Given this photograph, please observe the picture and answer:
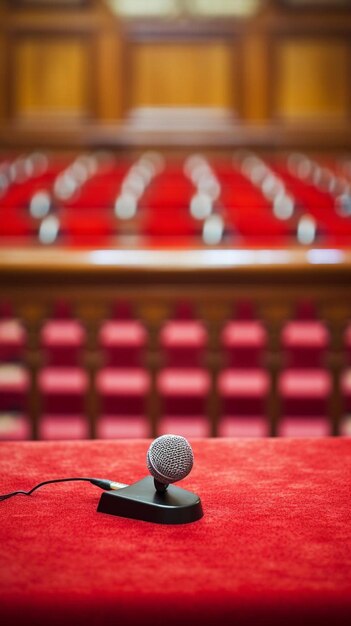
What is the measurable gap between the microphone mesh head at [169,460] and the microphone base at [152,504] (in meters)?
0.01

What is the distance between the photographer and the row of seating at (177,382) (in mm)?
1159

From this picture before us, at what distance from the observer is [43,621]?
0.30 m

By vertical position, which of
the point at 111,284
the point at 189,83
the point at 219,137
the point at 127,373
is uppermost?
the point at 189,83

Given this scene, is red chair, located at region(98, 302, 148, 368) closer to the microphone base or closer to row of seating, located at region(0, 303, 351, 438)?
row of seating, located at region(0, 303, 351, 438)

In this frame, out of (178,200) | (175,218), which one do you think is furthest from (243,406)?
(178,200)

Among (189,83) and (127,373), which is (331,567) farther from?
(189,83)

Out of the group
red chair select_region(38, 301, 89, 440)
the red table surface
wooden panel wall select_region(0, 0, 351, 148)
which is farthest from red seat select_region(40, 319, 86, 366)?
wooden panel wall select_region(0, 0, 351, 148)

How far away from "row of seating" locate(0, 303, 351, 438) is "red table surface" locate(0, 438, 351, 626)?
1.96 feet

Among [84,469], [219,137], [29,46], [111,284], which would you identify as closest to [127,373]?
[111,284]

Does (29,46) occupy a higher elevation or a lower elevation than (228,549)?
higher

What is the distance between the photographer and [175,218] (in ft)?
5.95

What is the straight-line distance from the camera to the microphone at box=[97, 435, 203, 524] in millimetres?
375

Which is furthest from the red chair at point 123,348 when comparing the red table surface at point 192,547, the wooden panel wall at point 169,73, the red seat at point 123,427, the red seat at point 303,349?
the wooden panel wall at point 169,73

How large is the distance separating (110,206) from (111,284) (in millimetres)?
1266
